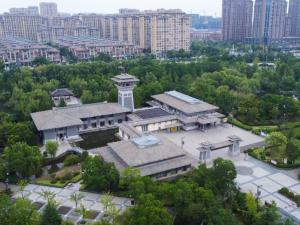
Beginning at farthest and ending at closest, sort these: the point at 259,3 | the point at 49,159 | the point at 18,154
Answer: the point at 259,3 → the point at 49,159 → the point at 18,154

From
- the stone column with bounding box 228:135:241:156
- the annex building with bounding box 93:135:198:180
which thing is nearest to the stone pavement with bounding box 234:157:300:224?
the stone column with bounding box 228:135:241:156

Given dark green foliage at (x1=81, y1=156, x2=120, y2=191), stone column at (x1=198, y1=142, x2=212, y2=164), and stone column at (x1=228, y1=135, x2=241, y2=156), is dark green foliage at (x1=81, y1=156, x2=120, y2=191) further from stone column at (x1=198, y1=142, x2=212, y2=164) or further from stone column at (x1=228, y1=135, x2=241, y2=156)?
stone column at (x1=228, y1=135, x2=241, y2=156)

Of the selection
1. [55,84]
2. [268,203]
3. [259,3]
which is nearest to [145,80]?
[55,84]

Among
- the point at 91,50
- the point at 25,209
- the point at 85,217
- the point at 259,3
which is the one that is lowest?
the point at 85,217

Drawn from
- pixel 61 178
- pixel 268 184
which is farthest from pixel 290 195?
pixel 61 178

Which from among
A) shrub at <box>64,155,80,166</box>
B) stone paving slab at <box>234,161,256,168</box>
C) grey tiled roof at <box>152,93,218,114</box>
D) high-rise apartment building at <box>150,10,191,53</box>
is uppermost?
high-rise apartment building at <box>150,10,191,53</box>

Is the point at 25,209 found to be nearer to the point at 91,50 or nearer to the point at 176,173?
the point at 176,173
